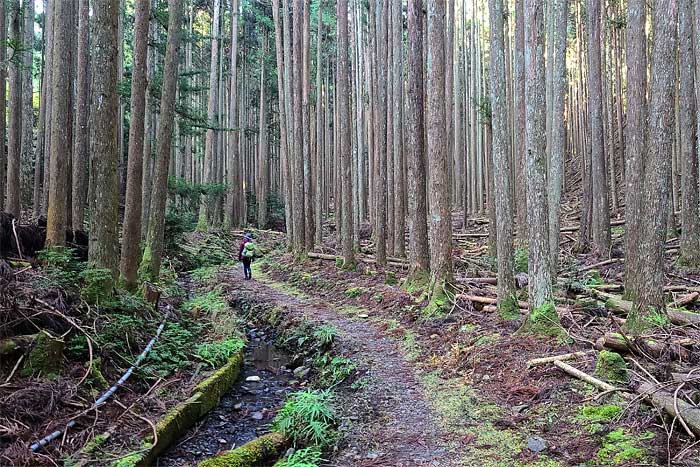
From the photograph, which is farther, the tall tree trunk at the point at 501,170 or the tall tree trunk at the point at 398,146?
the tall tree trunk at the point at 398,146

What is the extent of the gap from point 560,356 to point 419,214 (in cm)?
482

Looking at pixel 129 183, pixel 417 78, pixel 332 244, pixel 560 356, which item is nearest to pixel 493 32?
pixel 417 78

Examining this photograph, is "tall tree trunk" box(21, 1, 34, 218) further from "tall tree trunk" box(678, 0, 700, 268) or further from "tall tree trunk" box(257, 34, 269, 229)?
"tall tree trunk" box(678, 0, 700, 268)

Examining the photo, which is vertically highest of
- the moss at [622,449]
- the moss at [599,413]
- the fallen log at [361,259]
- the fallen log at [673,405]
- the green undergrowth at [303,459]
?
the fallen log at [361,259]

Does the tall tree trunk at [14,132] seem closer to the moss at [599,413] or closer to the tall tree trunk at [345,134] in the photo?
the tall tree trunk at [345,134]

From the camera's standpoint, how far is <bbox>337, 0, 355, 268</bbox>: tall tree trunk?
44.9ft

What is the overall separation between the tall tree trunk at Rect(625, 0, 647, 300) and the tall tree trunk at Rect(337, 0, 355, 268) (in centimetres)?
721

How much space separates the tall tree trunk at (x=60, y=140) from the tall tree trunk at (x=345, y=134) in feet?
22.3

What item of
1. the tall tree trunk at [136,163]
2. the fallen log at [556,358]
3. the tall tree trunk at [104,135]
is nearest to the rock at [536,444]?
the fallen log at [556,358]

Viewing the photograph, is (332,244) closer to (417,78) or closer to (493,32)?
(417,78)

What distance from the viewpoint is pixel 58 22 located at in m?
9.52

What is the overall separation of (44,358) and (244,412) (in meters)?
2.36

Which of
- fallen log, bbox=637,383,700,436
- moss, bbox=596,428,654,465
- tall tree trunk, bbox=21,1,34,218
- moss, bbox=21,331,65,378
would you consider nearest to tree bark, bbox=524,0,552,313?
fallen log, bbox=637,383,700,436

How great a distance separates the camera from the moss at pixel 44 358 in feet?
16.6
